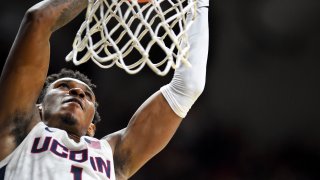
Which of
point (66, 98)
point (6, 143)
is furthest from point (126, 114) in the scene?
point (6, 143)

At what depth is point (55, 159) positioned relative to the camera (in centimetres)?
265

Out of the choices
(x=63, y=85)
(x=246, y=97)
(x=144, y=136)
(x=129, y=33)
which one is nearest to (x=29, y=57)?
(x=129, y=33)

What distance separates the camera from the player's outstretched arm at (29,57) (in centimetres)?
252

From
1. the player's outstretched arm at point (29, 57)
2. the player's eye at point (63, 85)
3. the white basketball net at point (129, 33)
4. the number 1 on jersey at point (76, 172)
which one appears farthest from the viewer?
the player's eye at point (63, 85)

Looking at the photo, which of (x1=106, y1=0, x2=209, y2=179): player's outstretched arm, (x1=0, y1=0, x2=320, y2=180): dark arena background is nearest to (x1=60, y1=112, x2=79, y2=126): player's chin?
(x1=106, y1=0, x2=209, y2=179): player's outstretched arm

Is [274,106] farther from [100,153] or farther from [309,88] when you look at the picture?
[100,153]

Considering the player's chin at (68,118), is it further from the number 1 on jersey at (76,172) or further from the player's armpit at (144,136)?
the number 1 on jersey at (76,172)

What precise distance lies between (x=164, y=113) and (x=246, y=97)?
2170 mm

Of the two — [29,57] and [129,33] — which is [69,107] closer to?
[29,57]

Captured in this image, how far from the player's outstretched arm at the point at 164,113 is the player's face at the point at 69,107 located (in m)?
0.19

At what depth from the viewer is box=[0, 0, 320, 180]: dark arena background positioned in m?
5.01

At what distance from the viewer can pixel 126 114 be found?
5.03m

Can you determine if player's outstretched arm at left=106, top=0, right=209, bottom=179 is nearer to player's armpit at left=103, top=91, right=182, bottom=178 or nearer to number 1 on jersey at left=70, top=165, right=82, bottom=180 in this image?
player's armpit at left=103, top=91, right=182, bottom=178

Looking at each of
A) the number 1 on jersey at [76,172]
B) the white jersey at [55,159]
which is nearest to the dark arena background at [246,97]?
the white jersey at [55,159]
